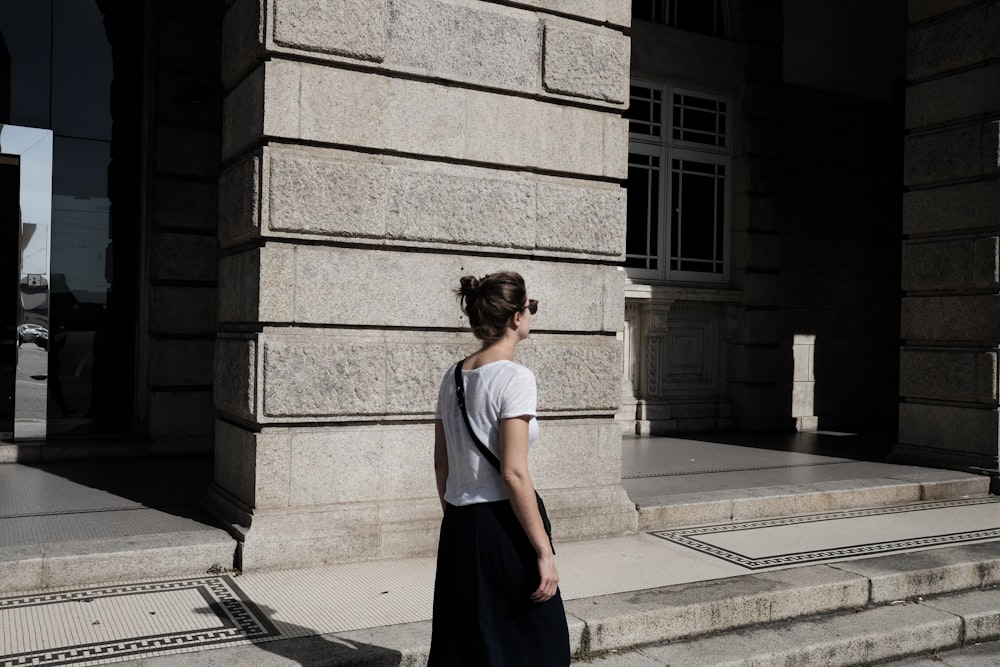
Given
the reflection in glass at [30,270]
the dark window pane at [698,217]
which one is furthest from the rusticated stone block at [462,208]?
the dark window pane at [698,217]

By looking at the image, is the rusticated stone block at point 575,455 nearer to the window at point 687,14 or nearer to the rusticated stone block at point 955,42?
the rusticated stone block at point 955,42

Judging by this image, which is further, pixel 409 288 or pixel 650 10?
pixel 650 10

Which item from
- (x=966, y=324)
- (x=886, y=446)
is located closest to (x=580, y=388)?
(x=966, y=324)

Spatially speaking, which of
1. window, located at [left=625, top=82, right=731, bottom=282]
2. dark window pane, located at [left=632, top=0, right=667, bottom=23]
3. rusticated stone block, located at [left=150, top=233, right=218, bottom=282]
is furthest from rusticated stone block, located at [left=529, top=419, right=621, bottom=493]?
dark window pane, located at [left=632, top=0, right=667, bottom=23]

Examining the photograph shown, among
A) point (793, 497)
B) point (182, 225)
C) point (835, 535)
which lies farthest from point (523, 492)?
point (182, 225)

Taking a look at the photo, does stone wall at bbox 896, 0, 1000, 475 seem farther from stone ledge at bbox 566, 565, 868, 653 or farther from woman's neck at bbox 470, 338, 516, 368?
woman's neck at bbox 470, 338, 516, 368

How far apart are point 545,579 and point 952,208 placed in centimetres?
806

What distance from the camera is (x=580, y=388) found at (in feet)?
22.7

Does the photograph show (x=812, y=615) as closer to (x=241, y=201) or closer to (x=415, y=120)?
(x=415, y=120)

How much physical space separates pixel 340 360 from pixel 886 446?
8453 mm

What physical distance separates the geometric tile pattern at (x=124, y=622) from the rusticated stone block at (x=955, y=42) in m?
8.65

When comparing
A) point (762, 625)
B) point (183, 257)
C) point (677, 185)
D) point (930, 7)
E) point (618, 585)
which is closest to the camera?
point (762, 625)

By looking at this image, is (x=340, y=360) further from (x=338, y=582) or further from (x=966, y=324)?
(x=966, y=324)

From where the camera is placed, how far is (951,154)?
9664 mm
